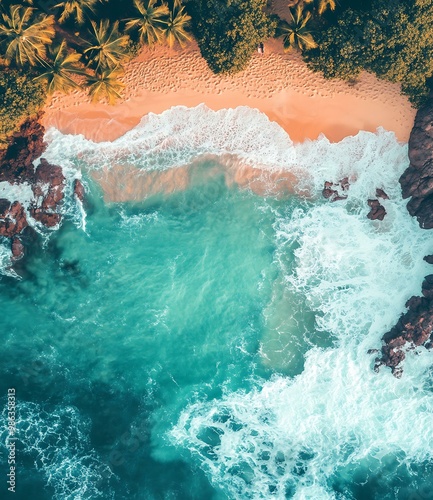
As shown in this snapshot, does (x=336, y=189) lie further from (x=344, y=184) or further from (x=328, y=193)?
(x=328, y=193)

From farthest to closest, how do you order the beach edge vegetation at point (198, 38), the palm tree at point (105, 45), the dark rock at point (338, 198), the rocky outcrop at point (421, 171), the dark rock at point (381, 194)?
the dark rock at point (338, 198) → the dark rock at point (381, 194) → the rocky outcrop at point (421, 171) → the beach edge vegetation at point (198, 38) → the palm tree at point (105, 45)

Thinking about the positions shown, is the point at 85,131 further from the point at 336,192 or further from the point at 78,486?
the point at 78,486

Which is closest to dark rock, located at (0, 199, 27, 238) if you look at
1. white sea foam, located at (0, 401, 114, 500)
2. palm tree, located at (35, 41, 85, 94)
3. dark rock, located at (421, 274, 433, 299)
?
palm tree, located at (35, 41, 85, 94)

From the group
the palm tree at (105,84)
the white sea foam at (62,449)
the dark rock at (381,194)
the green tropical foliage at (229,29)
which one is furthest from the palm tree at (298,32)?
the white sea foam at (62,449)

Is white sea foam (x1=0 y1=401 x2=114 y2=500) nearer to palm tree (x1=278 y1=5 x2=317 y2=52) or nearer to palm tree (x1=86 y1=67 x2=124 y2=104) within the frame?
palm tree (x1=86 y1=67 x2=124 y2=104)

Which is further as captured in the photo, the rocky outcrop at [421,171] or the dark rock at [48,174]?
the dark rock at [48,174]

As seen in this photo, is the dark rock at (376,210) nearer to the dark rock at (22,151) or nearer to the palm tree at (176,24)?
the palm tree at (176,24)
